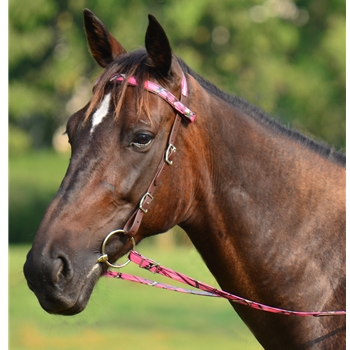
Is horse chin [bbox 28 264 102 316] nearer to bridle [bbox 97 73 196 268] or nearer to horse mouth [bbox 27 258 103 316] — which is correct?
horse mouth [bbox 27 258 103 316]

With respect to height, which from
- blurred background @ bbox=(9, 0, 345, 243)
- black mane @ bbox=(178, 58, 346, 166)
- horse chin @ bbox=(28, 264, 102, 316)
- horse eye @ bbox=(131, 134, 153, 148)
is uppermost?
black mane @ bbox=(178, 58, 346, 166)

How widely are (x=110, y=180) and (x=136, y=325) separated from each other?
8.71 metres

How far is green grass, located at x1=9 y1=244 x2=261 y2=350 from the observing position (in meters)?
10.2

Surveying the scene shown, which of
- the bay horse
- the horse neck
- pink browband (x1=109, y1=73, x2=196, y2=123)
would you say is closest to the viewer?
the bay horse

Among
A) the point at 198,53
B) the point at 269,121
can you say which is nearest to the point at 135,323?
the point at 269,121

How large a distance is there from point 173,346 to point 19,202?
15.5 meters

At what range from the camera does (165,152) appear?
137 inches

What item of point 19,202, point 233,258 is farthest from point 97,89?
point 19,202

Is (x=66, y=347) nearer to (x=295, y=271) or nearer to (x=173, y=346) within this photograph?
(x=173, y=346)

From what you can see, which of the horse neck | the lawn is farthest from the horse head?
the lawn

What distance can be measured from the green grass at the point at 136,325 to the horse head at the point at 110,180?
17.1 feet

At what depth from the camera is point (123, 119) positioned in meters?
3.39

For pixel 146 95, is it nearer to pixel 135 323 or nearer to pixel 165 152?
pixel 165 152

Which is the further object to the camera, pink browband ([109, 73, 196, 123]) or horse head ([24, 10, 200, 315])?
pink browband ([109, 73, 196, 123])
